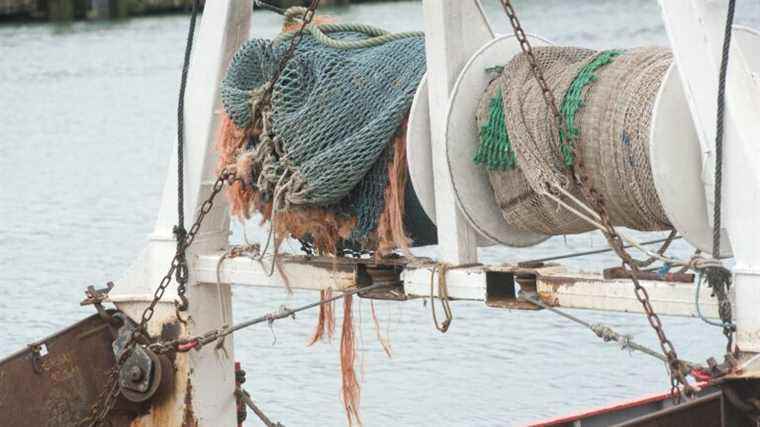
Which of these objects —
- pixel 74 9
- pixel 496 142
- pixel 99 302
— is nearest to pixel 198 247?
pixel 99 302

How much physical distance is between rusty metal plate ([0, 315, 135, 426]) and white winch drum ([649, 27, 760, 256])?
295cm

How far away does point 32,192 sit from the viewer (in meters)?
24.2

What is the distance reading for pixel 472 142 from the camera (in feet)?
20.3

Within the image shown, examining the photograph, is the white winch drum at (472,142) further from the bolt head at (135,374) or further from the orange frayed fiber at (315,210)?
the bolt head at (135,374)

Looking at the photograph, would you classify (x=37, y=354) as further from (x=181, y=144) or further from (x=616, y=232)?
(x=616, y=232)

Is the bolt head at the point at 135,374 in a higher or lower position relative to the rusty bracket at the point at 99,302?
lower

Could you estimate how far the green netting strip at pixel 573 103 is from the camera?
579cm

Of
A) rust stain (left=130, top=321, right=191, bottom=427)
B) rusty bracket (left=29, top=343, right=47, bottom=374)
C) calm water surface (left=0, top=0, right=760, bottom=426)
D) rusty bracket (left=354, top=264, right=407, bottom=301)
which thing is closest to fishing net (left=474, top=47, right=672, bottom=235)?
rusty bracket (left=354, top=264, right=407, bottom=301)

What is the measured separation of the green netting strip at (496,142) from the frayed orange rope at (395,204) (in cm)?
38

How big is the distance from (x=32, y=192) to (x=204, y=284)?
17620mm

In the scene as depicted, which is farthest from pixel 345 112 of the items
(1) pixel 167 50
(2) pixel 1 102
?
(1) pixel 167 50

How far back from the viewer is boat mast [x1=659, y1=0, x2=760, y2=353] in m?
5.14

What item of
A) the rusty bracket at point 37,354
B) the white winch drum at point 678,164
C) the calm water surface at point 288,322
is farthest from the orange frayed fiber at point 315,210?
the calm water surface at point 288,322

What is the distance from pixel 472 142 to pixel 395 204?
410 mm
